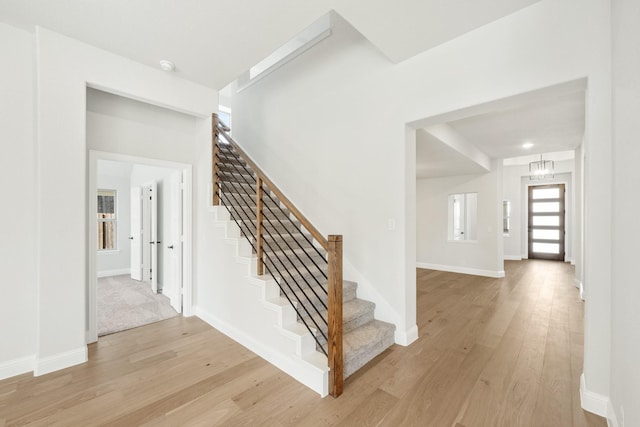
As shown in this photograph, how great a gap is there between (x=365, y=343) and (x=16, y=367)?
3137 mm

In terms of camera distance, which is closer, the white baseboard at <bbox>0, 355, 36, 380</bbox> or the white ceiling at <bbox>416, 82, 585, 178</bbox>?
the white baseboard at <bbox>0, 355, 36, 380</bbox>

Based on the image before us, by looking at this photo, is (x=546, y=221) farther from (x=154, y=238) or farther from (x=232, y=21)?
(x=154, y=238)

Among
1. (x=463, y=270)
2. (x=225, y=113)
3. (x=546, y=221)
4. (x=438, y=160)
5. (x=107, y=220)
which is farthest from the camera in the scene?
(x=546, y=221)

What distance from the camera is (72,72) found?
257cm

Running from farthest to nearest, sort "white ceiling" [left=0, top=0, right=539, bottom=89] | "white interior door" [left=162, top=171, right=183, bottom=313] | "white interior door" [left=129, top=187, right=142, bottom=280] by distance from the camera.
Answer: "white interior door" [left=129, top=187, right=142, bottom=280], "white interior door" [left=162, top=171, right=183, bottom=313], "white ceiling" [left=0, top=0, right=539, bottom=89]

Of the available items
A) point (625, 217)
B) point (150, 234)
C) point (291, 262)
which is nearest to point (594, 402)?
point (625, 217)

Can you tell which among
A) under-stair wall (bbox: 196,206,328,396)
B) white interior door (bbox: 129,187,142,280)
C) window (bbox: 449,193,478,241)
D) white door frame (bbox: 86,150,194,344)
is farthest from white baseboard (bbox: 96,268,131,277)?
window (bbox: 449,193,478,241)

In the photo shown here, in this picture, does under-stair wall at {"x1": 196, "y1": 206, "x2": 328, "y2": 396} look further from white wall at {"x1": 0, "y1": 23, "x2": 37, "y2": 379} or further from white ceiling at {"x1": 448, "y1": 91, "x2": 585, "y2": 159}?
white ceiling at {"x1": 448, "y1": 91, "x2": 585, "y2": 159}

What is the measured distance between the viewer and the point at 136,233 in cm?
584

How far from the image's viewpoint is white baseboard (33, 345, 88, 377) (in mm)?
2365

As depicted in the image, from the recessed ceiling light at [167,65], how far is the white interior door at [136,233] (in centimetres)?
351

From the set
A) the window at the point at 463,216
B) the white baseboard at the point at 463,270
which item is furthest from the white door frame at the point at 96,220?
the window at the point at 463,216

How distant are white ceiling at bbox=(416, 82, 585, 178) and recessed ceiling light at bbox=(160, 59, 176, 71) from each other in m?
2.91

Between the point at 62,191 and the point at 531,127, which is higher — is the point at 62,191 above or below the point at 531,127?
below
